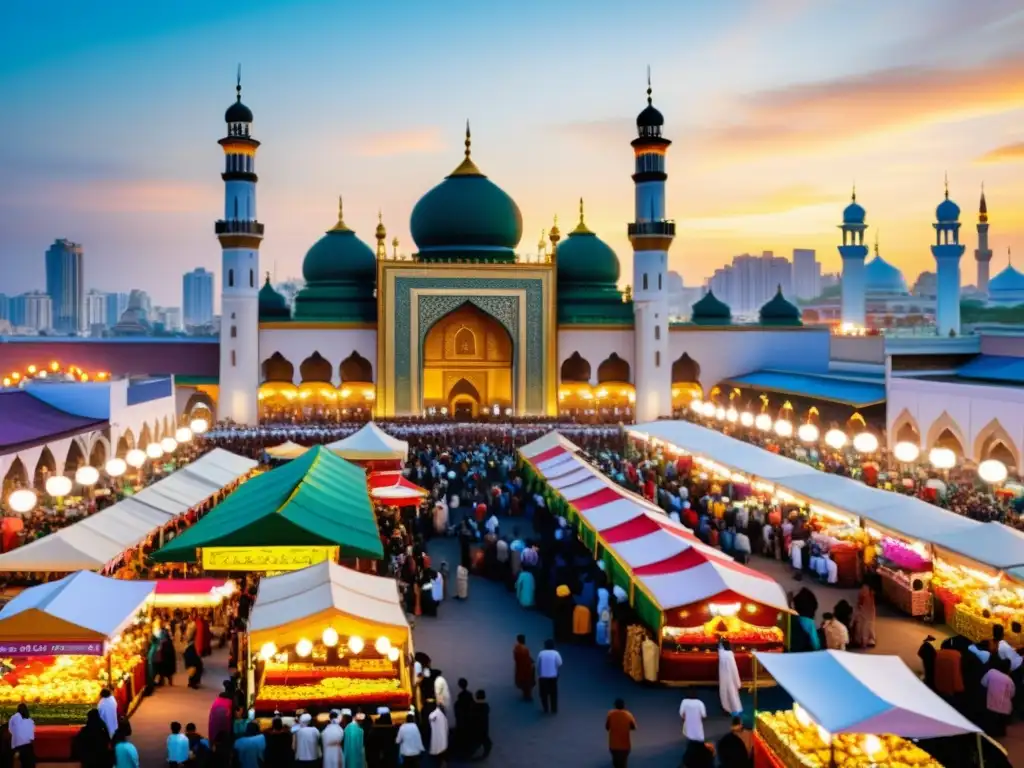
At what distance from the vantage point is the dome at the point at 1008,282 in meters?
54.3

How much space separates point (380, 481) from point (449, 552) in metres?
2.52

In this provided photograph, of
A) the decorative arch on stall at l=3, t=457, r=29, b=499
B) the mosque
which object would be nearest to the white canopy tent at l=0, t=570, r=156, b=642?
the decorative arch on stall at l=3, t=457, r=29, b=499

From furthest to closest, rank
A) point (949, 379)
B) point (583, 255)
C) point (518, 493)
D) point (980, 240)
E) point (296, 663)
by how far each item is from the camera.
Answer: point (980, 240) < point (583, 255) < point (949, 379) < point (518, 493) < point (296, 663)

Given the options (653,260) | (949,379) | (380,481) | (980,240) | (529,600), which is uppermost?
(980,240)

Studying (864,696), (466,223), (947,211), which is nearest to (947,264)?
(947,211)

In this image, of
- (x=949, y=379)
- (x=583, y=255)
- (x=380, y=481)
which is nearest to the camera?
(x=380, y=481)

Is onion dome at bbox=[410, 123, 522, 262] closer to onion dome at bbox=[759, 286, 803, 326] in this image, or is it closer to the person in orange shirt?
onion dome at bbox=[759, 286, 803, 326]

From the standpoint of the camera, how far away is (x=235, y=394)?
33875 millimetres

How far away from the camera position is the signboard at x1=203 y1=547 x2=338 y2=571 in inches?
481

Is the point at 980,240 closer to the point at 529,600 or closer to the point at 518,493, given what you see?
the point at 518,493

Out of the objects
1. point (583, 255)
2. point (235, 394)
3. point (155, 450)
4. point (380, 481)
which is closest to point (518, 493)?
point (380, 481)

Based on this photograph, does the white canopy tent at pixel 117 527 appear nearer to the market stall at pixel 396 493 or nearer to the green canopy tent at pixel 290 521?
the green canopy tent at pixel 290 521

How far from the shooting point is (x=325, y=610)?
9203mm

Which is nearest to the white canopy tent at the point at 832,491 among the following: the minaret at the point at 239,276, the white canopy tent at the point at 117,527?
the white canopy tent at the point at 117,527
